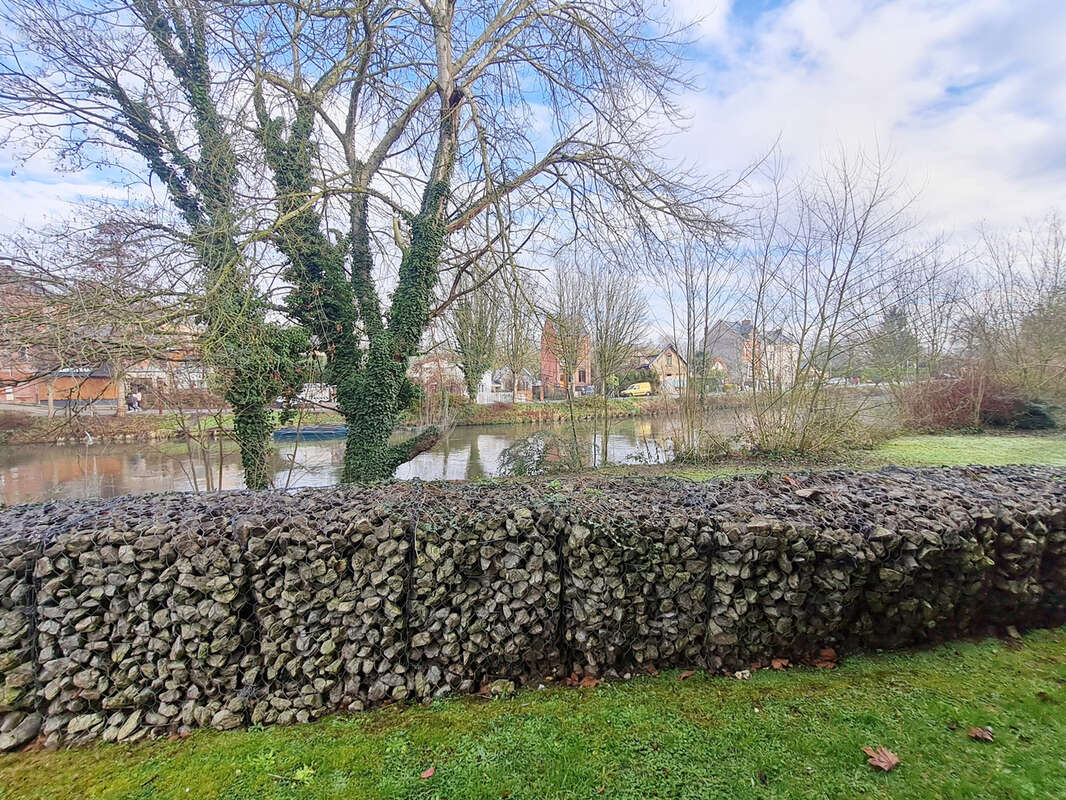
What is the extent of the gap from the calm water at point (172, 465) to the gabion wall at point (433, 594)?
22.9 feet

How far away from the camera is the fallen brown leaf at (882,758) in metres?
1.87

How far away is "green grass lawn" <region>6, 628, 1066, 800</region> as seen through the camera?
185 centimetres

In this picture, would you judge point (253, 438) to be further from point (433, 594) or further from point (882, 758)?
point (882, 758)

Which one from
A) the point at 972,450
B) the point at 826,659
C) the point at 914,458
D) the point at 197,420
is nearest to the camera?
the point at 826,659

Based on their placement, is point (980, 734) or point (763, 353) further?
point (763, 353)

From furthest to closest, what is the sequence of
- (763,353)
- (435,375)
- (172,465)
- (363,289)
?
(435,375), (172,465), (763,353), (363,289)

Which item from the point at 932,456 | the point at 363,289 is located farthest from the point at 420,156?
the point at 932,456

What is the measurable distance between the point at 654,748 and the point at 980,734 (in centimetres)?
148

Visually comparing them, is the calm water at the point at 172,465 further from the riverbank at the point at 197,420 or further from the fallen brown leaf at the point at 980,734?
the fallen brown leaf at the point at 980,734

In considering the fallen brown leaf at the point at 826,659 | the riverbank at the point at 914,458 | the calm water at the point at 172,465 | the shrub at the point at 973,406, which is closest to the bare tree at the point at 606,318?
the calm water at the point at 172,465

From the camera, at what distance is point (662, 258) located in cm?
755

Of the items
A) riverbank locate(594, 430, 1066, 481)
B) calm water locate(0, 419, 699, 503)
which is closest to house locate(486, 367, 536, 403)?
calm water locate(0, 419, 699, 503)

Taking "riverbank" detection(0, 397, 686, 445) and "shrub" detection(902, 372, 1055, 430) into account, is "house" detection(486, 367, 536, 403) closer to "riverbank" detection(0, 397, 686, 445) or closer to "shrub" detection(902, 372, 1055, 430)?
"riverbank" detection(0, 397, 686, 445)

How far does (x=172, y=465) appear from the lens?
12.6 m
